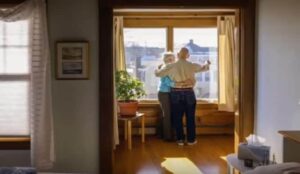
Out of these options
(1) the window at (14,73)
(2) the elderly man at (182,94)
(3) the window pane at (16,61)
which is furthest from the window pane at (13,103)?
(2) the elderly man at (182,94)

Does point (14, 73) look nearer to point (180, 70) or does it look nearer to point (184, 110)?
point (180, 70)

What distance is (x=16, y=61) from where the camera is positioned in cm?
443

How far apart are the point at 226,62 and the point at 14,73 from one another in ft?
12.4

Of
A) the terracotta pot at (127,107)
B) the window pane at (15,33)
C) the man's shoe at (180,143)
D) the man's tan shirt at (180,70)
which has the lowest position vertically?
the man's shoe at (180,143)

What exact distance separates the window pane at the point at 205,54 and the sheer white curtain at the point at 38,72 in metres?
3.63

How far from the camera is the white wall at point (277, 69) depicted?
358 centimetres

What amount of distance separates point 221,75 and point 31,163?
383 cm

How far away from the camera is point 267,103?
4285 millimetres

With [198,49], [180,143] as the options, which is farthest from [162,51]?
[180,143]

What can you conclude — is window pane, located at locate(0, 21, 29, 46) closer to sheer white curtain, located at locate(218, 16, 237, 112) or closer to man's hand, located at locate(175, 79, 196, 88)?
man's hand, located at locate(175, 79, 196, 88)

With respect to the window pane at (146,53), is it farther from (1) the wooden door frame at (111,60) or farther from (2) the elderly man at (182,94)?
(1) the wooden door frame at (111,60)

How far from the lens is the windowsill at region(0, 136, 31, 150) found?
442cm

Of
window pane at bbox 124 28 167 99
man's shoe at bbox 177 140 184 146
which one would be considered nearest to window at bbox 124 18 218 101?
window pane at bbox 124 28 167 99

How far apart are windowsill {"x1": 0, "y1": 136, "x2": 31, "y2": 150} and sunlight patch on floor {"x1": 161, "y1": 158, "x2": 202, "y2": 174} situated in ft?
5.46
